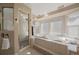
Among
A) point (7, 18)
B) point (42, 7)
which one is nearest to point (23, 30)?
point (7, 18)

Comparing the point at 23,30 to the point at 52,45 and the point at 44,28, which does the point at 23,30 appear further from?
the point at 52,45

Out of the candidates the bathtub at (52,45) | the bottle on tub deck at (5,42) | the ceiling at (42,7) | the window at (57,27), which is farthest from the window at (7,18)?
the window at (57,27)

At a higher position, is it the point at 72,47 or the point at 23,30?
the point at 23,30

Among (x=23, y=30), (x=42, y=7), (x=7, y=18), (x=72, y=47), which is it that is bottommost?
(x=72, y=47)

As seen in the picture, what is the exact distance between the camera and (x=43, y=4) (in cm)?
171

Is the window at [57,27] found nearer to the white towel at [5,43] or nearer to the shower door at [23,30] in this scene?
the shower door at [23,30]

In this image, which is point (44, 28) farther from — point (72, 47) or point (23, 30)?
point (72, 47)

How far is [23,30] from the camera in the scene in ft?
5.59

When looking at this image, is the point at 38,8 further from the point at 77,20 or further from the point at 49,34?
the point at 77,20

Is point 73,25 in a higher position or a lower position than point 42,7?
lower

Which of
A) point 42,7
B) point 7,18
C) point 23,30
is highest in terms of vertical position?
point 42,7

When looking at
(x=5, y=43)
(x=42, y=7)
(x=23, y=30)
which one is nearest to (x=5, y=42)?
(x=5, y=43)

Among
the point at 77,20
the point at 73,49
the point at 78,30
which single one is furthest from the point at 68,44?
the point at 77,20
